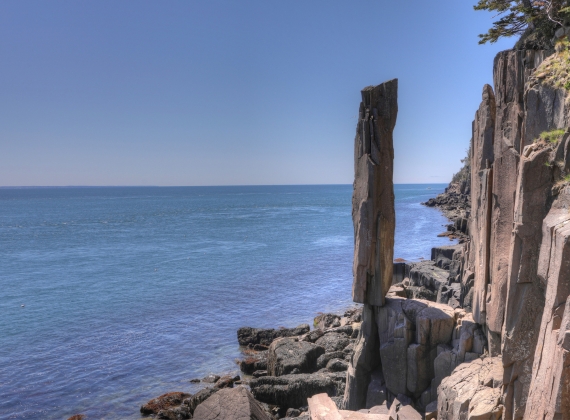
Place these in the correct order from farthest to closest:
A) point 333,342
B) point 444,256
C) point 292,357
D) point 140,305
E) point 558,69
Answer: point 140,305 → point 444,256 → point 333,342 → point 292,357 → point 558,69

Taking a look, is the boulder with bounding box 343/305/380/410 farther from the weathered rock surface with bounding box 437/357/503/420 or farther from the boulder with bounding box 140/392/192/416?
the boulder with bounding box 140/392/192/416

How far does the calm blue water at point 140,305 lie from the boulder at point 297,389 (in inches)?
217

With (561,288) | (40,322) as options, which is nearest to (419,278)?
(561,288)

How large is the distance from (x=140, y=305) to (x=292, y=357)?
20.8 m

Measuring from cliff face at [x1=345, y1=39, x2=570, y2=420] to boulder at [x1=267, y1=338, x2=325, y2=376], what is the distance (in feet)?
20.4

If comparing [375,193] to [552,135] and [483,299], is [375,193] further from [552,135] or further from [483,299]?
[552,135]

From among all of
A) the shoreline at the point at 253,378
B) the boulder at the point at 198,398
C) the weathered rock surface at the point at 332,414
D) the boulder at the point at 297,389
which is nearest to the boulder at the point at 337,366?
the shoreline at the point at 253,378

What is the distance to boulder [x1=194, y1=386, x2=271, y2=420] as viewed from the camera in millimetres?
14432

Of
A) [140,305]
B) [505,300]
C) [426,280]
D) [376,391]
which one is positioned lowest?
[140,305]

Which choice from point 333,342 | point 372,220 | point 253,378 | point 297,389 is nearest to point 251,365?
point 253,378

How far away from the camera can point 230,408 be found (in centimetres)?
1477

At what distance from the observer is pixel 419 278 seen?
30.7 meters

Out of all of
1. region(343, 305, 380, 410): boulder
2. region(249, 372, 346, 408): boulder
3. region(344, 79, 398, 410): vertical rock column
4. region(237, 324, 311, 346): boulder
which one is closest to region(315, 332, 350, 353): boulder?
region(237, 324, 311, 346): boulder

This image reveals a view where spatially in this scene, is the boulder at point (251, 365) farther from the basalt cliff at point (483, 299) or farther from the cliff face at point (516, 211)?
the cliff face at point (516, 211)
